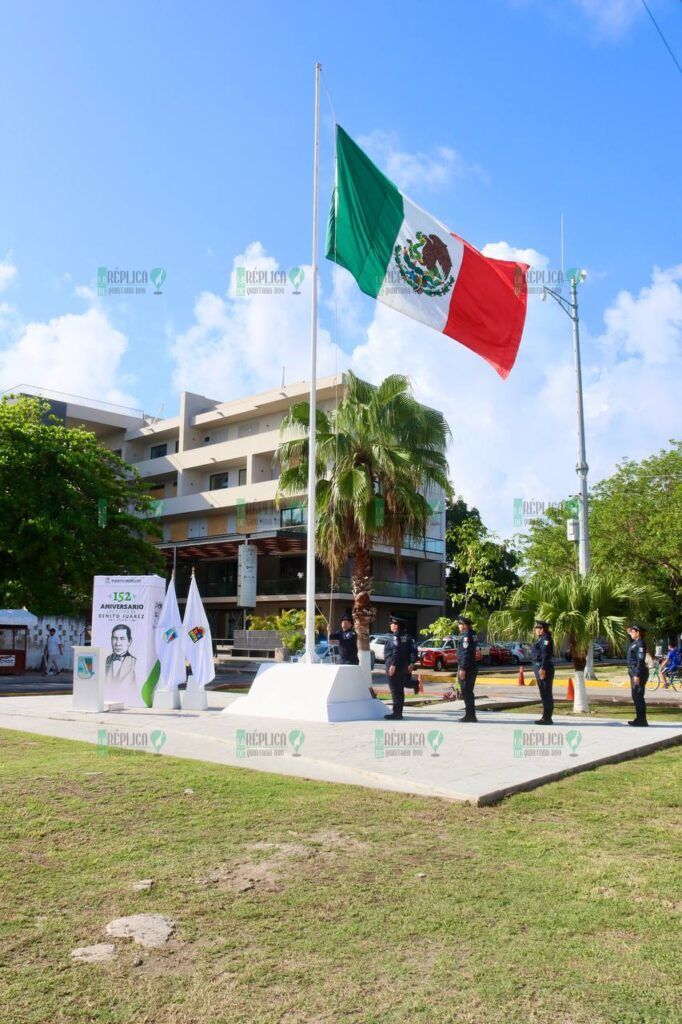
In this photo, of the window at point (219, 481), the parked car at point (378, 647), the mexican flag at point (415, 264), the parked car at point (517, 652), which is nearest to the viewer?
the mexican flag at point (415, 264)

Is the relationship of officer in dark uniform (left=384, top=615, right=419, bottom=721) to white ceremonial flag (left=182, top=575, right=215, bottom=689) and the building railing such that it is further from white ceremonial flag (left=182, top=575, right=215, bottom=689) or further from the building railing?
the building railing

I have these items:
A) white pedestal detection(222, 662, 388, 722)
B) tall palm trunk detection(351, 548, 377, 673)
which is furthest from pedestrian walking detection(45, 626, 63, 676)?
white pedestal detection(222, 662, 388, 722)

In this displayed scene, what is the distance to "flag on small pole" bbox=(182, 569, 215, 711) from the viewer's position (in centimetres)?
1636

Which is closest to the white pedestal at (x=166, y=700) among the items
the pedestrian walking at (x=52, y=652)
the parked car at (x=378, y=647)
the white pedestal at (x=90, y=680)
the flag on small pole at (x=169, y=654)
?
the flag on small pole at (x=169, y=654)

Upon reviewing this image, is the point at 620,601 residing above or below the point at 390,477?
below

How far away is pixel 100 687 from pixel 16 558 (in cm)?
1955

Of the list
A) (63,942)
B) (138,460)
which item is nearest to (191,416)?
(138,460)

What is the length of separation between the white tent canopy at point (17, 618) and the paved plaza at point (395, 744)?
1556 centimetres

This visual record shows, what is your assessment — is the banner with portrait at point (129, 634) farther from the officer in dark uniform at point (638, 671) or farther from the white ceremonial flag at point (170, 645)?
the officer in dark uniform at point (638, 671)

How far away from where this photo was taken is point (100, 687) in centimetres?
1548

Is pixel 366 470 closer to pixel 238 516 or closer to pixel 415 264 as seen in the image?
pixel 415 264

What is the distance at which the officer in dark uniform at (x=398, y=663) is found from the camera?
47.1 feet

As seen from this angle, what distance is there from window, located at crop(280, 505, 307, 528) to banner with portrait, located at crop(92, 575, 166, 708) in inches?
1001

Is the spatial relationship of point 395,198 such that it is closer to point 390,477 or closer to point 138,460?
point 390,477
